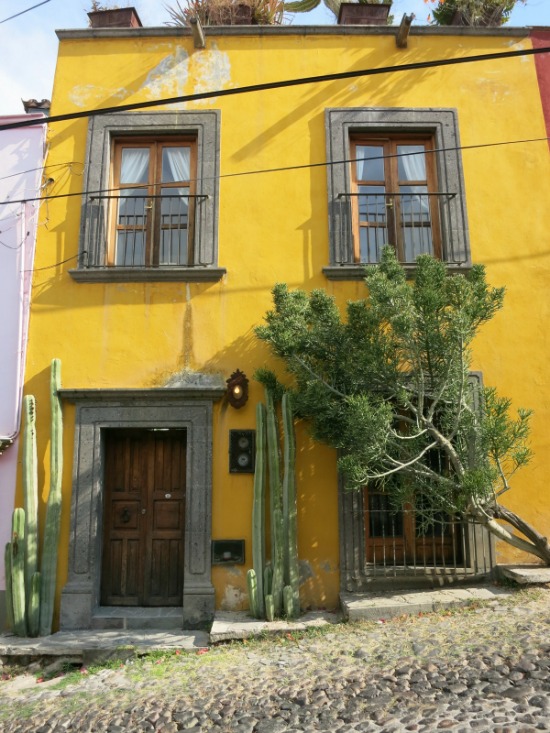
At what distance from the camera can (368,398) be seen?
241 inches

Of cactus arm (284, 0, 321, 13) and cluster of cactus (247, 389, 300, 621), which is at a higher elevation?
cactus arm (284, 0, 321, 13)

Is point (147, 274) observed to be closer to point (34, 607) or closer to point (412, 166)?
point (412, 166)

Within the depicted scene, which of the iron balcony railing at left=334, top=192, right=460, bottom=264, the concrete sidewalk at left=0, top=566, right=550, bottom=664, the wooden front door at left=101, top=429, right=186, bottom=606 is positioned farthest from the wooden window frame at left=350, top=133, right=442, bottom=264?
the concrete sidewalk at left=0, top=566, right=550, bottom=664

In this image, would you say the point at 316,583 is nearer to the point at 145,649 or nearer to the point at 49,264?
the point at 145,649

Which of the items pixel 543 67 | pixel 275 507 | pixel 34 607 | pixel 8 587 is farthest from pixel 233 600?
pixel 543 67

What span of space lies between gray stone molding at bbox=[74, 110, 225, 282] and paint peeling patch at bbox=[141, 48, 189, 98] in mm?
327

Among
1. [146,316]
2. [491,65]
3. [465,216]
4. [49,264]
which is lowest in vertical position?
[146,316]

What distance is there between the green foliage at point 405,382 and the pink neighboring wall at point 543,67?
3.16m

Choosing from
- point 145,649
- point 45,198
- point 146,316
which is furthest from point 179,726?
point 45,198

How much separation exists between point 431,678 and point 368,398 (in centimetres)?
248

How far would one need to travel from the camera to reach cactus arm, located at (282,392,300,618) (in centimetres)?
661

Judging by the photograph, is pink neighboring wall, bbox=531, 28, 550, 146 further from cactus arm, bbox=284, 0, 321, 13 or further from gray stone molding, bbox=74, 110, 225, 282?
gray stone molding, bbox=74, 110, 225, 282

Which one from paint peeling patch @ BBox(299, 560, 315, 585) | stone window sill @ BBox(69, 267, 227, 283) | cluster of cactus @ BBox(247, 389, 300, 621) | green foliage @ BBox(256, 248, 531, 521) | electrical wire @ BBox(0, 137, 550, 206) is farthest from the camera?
electrical wire @ BBox(0, 137, 550, 206)

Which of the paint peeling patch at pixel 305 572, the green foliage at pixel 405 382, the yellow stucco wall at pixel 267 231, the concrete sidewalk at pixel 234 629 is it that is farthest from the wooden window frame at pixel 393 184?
the concrete sidewalk at pixel 234 629
